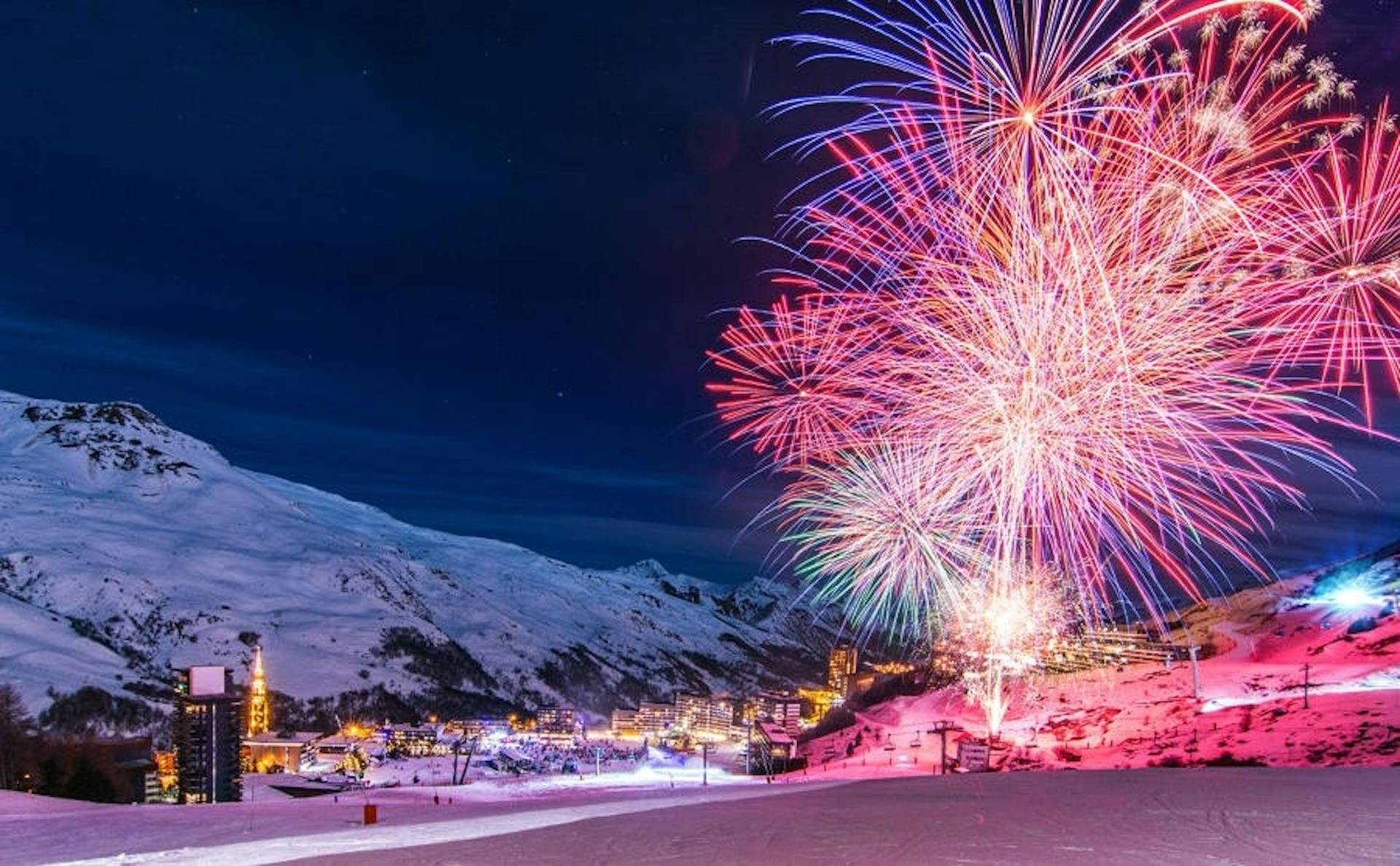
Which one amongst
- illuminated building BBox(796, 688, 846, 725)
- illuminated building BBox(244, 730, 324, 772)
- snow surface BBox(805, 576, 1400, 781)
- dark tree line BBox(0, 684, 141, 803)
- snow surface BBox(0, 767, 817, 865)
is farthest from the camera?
illuminated building BBox(244, 730, 324, 772)

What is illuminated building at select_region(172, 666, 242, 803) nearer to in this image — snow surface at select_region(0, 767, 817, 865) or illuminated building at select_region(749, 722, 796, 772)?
illuminated building at select_region(749, 722, 796, 772)

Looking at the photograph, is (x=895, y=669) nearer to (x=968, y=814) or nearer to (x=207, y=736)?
(x=207, y=736)

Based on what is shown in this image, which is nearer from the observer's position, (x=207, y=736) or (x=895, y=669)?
(x=207, y=736)

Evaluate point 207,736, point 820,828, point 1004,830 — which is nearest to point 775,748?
point 207,736

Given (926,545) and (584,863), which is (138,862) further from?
(926,545)

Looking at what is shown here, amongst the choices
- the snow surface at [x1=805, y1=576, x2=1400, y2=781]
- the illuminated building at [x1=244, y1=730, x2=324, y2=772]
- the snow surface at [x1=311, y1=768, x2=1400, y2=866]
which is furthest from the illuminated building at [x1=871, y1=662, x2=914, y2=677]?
the illuminated building at [x1=244, y1=730, x2=324, y2=772]

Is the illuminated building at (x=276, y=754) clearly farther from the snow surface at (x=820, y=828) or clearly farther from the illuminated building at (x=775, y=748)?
the snow surface at (x=820, y=828)

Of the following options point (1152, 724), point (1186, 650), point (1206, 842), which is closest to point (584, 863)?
point (1206, 842)
